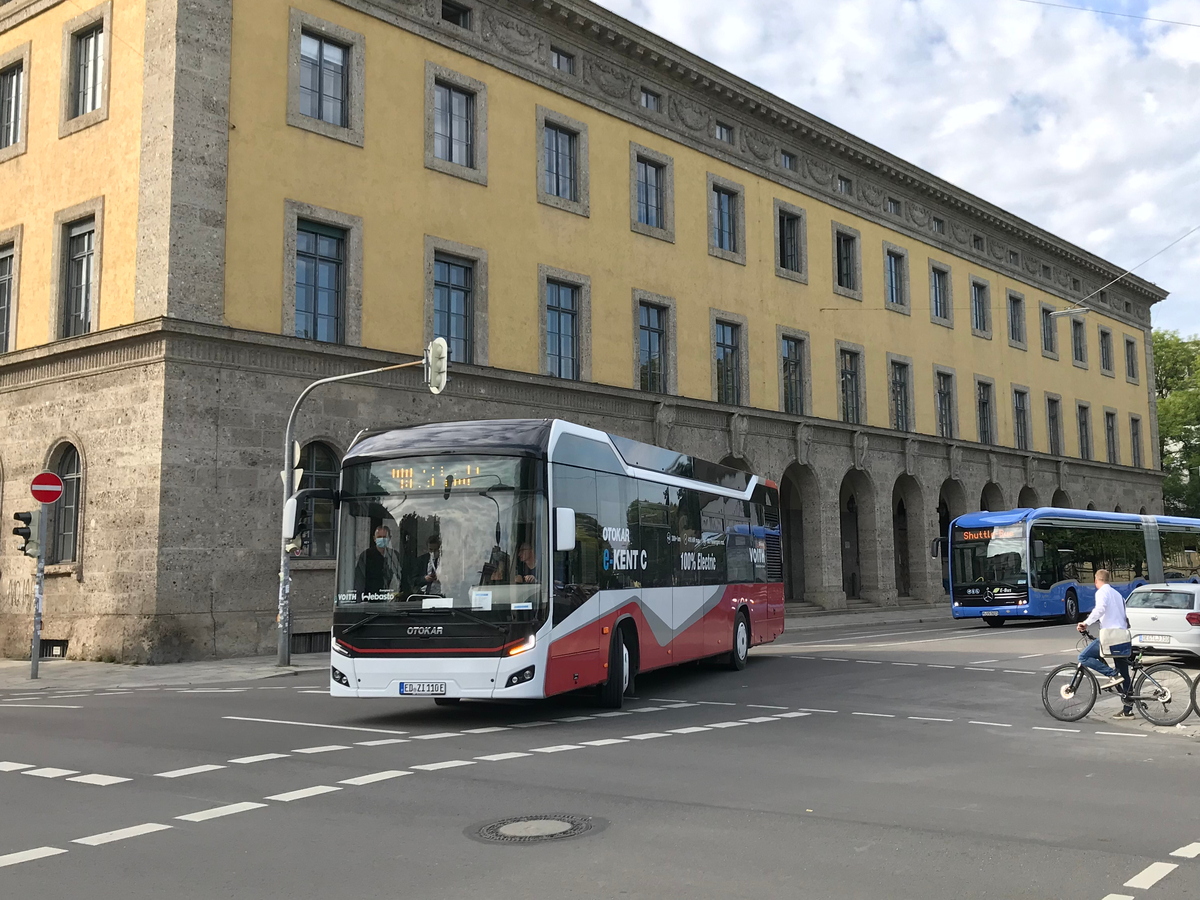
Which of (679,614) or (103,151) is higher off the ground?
(103,151)

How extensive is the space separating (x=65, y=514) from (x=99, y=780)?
17.3 m

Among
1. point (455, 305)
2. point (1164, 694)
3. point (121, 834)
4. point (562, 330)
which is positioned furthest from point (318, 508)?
point (121, 834)

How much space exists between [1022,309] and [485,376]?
3252 cm

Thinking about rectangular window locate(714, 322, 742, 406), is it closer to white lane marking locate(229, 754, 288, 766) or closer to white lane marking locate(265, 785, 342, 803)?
white lane marking locate(229, 754, 288, 766)

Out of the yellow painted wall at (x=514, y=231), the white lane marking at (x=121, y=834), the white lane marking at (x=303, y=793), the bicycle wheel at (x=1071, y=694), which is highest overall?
the yellow painted wall at (x=514, y=231)

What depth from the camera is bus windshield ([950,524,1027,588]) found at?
112ft

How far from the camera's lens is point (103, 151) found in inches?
971

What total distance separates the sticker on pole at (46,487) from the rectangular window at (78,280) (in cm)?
548

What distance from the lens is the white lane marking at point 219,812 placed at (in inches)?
301

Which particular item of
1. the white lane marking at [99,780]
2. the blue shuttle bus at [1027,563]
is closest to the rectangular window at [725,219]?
the blue shuttle bus at [1027,563]

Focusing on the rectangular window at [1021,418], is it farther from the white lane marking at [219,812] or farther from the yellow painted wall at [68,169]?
the white lane marking at [219,812]

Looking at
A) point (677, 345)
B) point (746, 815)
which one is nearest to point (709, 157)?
point (677, 345)

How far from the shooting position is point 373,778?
912 cm

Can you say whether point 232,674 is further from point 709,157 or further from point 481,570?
point 709,157
